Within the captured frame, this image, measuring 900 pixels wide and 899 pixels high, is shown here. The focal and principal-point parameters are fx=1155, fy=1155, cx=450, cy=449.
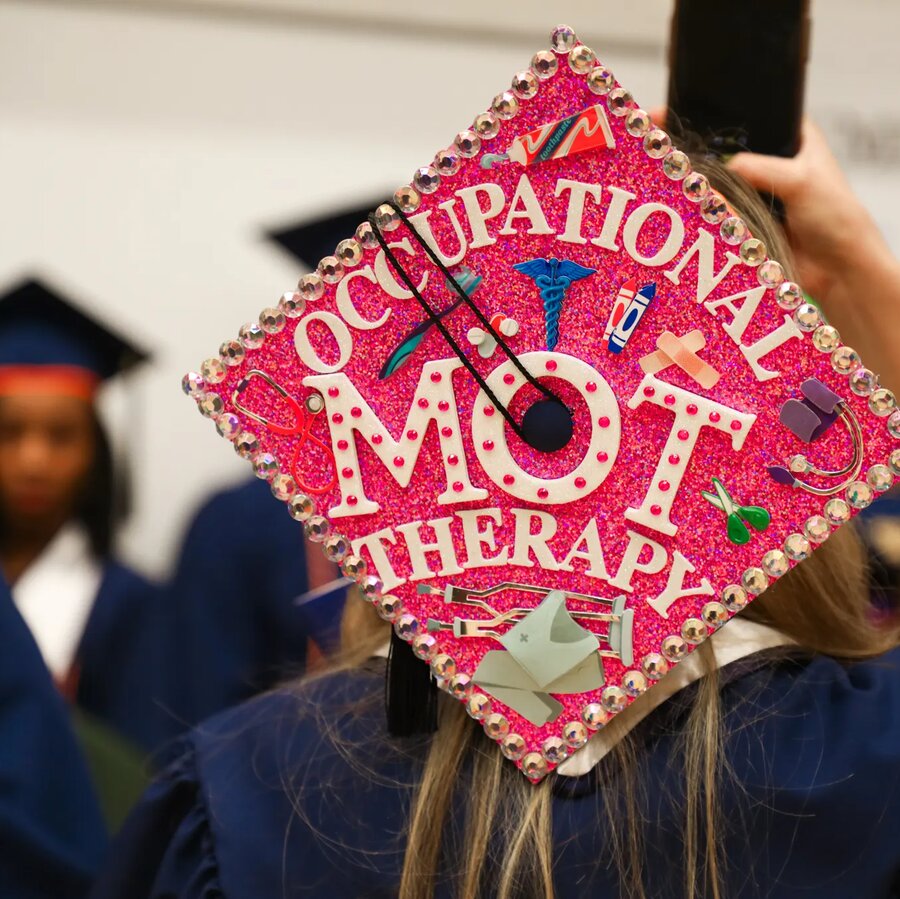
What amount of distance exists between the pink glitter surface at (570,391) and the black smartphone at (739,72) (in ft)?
0.82

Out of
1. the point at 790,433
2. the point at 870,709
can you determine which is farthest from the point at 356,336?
the point at 870,709

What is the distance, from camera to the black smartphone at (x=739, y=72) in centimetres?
99

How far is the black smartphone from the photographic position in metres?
0.99

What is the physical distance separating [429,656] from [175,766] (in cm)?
25

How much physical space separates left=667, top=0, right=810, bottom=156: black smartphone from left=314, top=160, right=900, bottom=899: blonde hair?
17 centimetres

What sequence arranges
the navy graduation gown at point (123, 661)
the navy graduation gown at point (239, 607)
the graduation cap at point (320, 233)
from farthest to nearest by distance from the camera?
the navy graduation gown at point (123, 661) → the navy graduation gown at point (239, 607) → the graduation cap at point (320, 233)

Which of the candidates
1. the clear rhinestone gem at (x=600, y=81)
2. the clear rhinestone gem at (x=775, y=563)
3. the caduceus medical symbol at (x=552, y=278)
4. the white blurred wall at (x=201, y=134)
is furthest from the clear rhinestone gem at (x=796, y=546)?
the white blurred wall at (x=201, y=134)

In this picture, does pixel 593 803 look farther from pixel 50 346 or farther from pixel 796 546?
pixel 50 346

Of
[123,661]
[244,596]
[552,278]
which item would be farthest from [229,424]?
[123,661]

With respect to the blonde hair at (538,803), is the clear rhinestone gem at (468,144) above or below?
above

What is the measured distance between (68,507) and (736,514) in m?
2.03

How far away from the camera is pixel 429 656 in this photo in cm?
82

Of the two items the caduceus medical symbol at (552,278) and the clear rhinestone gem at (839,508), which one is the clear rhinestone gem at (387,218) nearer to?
the caduceus medical symbol at (552,278)

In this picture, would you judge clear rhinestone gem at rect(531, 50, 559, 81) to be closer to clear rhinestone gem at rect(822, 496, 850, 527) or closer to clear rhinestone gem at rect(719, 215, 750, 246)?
clear rhinestone gem at rect(719, 215, 750, 246)
